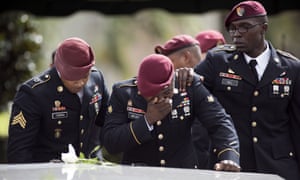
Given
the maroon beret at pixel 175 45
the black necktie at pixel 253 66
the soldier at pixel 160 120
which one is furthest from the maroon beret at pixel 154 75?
the maroon beret at pixel 175 45

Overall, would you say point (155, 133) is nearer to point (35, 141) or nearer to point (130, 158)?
point (130, 158)

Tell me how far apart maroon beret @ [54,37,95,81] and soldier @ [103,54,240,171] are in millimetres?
278

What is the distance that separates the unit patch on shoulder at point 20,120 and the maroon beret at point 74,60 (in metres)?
0.40

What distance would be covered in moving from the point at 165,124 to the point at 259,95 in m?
0.75

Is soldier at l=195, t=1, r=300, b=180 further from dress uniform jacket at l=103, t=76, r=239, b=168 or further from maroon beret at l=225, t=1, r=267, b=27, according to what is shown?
dress uniform jacket at l=103, t=76, r=239, b=168

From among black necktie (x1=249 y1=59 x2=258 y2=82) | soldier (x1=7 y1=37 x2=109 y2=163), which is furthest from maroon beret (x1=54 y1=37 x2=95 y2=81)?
black necktie (x1=249 y1=59 x2=258 y2=82)

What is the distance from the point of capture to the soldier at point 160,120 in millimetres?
5629

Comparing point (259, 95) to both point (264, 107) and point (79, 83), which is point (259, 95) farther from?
point (79, 83)

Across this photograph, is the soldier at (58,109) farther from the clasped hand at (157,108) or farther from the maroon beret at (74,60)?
the clasped hand at (157,108)

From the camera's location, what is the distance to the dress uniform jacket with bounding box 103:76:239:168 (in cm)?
571

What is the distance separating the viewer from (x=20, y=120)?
5.99 metres

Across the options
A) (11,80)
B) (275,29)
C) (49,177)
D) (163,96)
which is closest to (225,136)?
(163,96)

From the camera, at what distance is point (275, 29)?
21.3 meters

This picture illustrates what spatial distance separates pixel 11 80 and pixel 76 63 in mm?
9943
